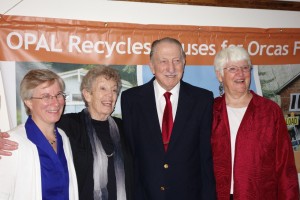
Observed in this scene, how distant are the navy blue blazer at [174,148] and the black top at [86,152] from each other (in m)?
0.10

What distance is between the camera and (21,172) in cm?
170

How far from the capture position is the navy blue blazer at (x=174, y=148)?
2.10 meters

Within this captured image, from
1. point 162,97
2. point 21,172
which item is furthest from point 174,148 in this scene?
point 21,172

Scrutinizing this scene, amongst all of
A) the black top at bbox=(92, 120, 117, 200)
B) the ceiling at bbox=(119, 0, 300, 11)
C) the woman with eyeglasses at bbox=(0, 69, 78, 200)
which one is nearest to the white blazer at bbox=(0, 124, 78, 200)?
the woman with eyeglasses at bbox=(0, 69, 78, 200)

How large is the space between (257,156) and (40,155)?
4.99ft

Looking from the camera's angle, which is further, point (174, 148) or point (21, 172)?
point (174, 148)

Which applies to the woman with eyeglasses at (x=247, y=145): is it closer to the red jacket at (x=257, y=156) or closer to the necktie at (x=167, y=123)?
the red jacket at (x=257, y=156)

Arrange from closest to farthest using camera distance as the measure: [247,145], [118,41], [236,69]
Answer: [247,145]
[236,69]
[118,41]

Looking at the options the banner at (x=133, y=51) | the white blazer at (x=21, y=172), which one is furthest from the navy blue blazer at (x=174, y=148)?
the banner at (x=133, y=51)

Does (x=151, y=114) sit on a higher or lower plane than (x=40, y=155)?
higher

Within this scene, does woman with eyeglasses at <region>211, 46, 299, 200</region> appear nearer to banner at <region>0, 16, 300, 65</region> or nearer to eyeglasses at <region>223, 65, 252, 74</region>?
eyeglasses at <region>223, 65, 252, 74</region>

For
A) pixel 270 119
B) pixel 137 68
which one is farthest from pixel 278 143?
pixel 137 68

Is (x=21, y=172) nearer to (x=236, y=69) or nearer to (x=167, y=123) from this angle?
(x=167, y=123)

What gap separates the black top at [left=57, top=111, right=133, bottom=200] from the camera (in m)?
2.02
